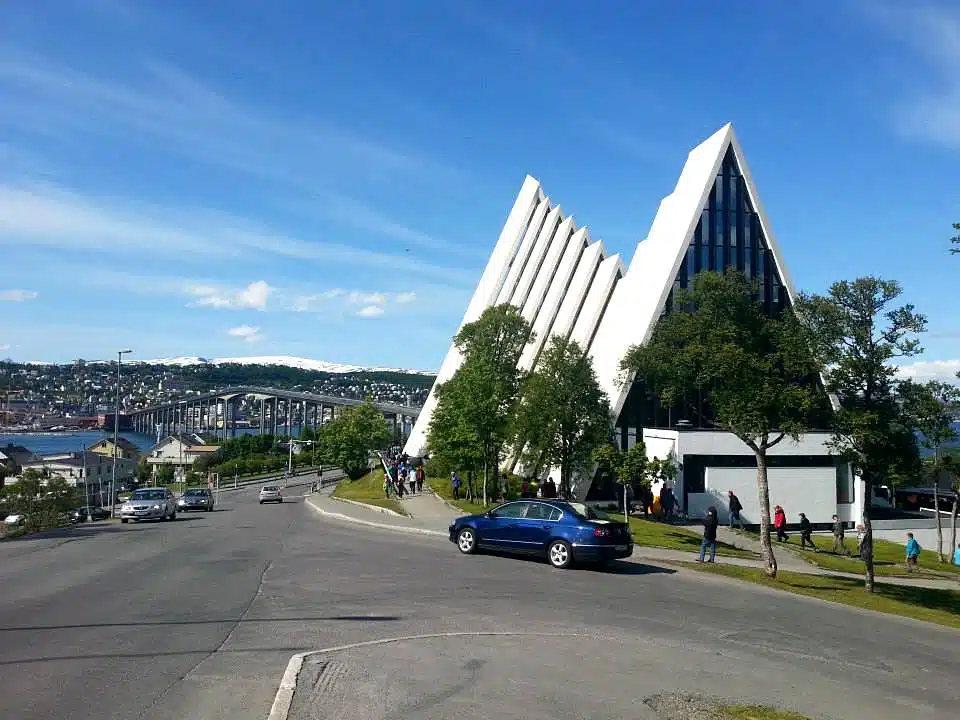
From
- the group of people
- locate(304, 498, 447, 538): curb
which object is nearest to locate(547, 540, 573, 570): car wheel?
locate(304, 498, 447, 538): curb

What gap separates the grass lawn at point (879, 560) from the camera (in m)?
24.7

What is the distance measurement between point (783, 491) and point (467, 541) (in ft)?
74.0

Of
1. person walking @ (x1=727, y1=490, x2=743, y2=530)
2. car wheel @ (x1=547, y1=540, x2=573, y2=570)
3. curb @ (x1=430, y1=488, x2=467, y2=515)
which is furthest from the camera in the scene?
curb @ (x1=430, y1=488, x2=467, y2=515)

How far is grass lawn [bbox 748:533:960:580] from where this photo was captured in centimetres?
2468

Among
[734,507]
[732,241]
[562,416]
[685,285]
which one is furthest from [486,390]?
[732,241]

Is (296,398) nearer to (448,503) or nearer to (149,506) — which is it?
(448,503)

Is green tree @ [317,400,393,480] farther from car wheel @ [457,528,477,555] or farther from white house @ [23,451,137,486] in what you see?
car wheel @ [457,528,477,555]

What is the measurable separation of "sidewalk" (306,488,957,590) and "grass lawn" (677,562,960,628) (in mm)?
1200

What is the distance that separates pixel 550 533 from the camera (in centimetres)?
1778

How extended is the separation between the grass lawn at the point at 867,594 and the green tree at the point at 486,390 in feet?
49.2

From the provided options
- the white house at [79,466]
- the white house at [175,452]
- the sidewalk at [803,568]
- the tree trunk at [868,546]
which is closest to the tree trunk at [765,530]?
the tree trunk at [868,546]

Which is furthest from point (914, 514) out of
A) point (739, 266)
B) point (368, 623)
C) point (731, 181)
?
point (368, 623)

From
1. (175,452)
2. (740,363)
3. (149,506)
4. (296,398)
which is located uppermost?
(296,398)

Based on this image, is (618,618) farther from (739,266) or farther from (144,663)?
(739,266)
